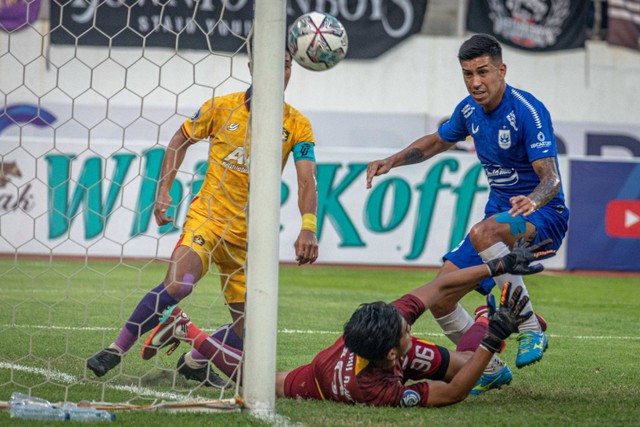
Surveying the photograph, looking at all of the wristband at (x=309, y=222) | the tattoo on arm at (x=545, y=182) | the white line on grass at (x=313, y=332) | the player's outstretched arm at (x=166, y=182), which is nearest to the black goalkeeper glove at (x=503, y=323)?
the tattoo on arm at (x=545, y=182)

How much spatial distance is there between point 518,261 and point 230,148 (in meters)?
2.01

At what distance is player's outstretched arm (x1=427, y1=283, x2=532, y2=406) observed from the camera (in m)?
4.31

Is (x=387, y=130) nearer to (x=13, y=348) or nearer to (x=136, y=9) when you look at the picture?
(x=136, y=9)

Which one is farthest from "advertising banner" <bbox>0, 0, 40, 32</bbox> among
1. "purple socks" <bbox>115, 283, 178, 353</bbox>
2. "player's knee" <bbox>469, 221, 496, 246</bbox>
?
"player's knee" <bbox>469, 221, 496, 246</bbox>

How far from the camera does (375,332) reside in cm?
428

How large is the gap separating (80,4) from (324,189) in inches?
297

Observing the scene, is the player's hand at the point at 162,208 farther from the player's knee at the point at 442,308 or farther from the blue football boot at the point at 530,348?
the blue football boot at the point at 530,348

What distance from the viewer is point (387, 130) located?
20391mm

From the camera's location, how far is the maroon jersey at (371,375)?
4500mm

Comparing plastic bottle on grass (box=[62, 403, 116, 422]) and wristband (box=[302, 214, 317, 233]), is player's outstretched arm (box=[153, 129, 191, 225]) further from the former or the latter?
plastic bottle on grass (box=[62, 403, 116, 422])

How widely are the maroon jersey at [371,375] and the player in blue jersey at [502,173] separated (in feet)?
1.70

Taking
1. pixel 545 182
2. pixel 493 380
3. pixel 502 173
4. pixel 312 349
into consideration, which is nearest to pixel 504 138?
pixel 502 173

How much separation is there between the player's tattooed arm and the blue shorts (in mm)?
260

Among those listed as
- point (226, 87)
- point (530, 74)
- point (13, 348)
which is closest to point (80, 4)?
point (226, 87)
